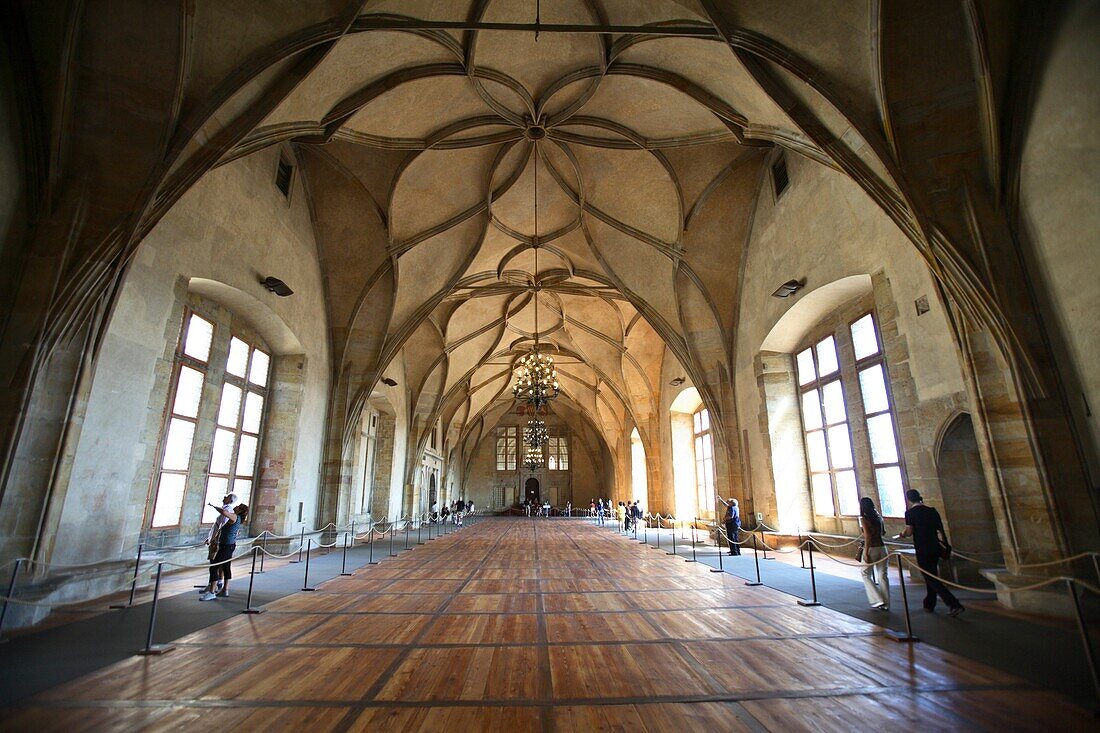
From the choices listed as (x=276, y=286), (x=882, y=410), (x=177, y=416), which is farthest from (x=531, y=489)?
(x=882, y=410)

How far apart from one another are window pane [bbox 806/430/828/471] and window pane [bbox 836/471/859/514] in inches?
19.9

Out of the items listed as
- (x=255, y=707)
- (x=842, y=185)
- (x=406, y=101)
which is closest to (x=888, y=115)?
(x=842, y=185)

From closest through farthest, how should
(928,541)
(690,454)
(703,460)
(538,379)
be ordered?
(928,541) → (538,379) → (703,460) → (690,454)

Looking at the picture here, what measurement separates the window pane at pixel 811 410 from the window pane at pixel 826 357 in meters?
0.58

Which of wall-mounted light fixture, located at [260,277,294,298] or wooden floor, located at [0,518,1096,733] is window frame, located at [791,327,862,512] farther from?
wall-mounted light fixture, located at [260,277,294,298]

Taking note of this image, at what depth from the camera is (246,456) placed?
10.2 m

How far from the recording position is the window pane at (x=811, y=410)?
10508 mm

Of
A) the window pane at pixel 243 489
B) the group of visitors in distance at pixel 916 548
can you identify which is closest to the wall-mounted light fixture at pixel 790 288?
the group of visitors in distance at pixel 916 548

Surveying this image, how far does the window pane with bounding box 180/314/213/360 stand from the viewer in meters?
8.54

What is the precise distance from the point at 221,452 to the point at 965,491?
12.6 meters

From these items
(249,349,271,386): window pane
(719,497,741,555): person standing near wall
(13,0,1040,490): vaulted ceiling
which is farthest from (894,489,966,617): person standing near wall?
(249,349,271,386): window pane

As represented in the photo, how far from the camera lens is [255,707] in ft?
9.97

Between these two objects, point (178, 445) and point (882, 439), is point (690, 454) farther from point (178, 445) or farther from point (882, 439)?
point (178, 445)

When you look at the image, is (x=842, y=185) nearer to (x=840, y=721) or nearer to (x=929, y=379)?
(x=929, y=379)
